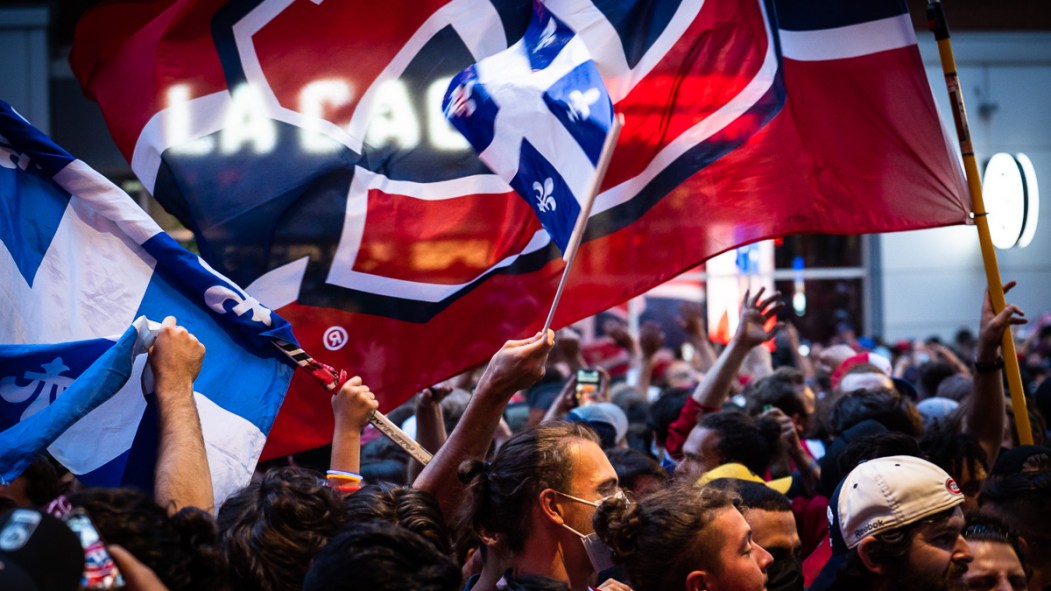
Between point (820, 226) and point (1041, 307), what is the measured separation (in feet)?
55.7

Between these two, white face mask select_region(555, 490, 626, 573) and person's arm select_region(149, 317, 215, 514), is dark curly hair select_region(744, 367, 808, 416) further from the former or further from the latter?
person's arm select_region(149, 317, 215, 514)

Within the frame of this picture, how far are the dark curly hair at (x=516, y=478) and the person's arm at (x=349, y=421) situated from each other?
47 cm

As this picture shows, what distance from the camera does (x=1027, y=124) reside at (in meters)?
20.0

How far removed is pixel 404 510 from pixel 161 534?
801 mm

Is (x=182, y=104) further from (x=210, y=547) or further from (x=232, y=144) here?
(x=210, y=547)

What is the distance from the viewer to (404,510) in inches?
109

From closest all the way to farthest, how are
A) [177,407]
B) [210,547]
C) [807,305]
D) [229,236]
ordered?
[210,547] < [177,407] < [229,236] < [807,305]

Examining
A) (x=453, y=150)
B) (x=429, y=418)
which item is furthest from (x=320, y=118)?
(x=429, y=418)

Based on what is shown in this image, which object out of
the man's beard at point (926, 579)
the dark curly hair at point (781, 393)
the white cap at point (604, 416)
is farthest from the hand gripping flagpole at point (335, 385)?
the dark curly hair at point (781, 393)

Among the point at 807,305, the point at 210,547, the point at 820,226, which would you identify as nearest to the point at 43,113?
the point at 807,305

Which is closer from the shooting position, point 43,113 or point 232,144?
point 232,144

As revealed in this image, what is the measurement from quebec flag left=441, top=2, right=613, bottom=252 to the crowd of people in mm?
727

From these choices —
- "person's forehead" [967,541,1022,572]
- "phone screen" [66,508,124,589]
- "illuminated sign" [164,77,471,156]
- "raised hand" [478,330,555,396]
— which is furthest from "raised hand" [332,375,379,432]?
"person's forehead" [967,541,1022,572]

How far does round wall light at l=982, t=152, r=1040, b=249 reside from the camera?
4.81 m
